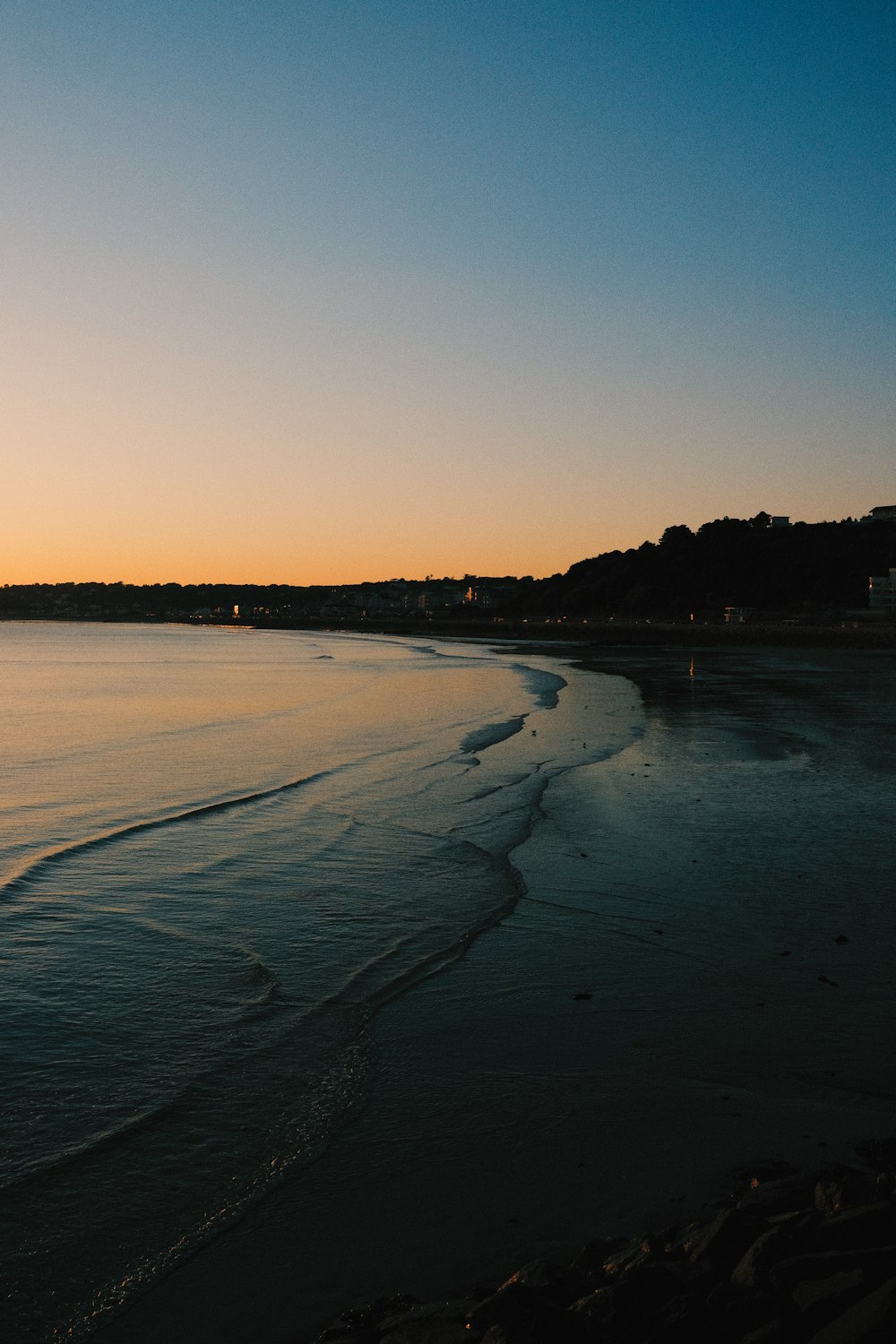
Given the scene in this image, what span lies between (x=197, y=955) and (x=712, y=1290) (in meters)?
6.24

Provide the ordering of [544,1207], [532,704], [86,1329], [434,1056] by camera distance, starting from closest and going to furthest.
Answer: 1. [86,1329]
2. [544,1207]
3. [434,1056]
4. [532,704]

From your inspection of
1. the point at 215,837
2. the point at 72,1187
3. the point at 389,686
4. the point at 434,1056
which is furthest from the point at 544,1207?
the point at 389,686

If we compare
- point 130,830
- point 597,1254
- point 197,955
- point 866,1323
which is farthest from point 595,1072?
point 130,830

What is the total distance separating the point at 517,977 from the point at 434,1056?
5.81ft

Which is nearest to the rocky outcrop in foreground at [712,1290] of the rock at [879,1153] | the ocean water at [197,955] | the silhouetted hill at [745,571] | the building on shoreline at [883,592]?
the rock at [879,1153]

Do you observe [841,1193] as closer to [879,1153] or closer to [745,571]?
[879,1153]

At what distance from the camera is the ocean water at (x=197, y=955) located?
510cm

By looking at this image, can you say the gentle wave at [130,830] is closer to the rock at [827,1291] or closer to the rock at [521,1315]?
the rock at [521,1315]

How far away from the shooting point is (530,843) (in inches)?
541

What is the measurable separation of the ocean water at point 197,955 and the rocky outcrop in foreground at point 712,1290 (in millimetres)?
1464

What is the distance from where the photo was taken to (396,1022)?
7.52 meters

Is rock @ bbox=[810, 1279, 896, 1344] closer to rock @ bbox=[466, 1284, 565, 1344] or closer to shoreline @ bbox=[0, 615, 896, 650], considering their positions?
rock @ bbox=[466, 1284, 565, 1344]

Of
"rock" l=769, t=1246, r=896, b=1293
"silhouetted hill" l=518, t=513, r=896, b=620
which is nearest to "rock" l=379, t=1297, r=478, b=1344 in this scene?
"rock" l=769, t=1246, r=896, b=1293

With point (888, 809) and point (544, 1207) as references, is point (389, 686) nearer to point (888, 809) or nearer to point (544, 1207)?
point (888, 809)
